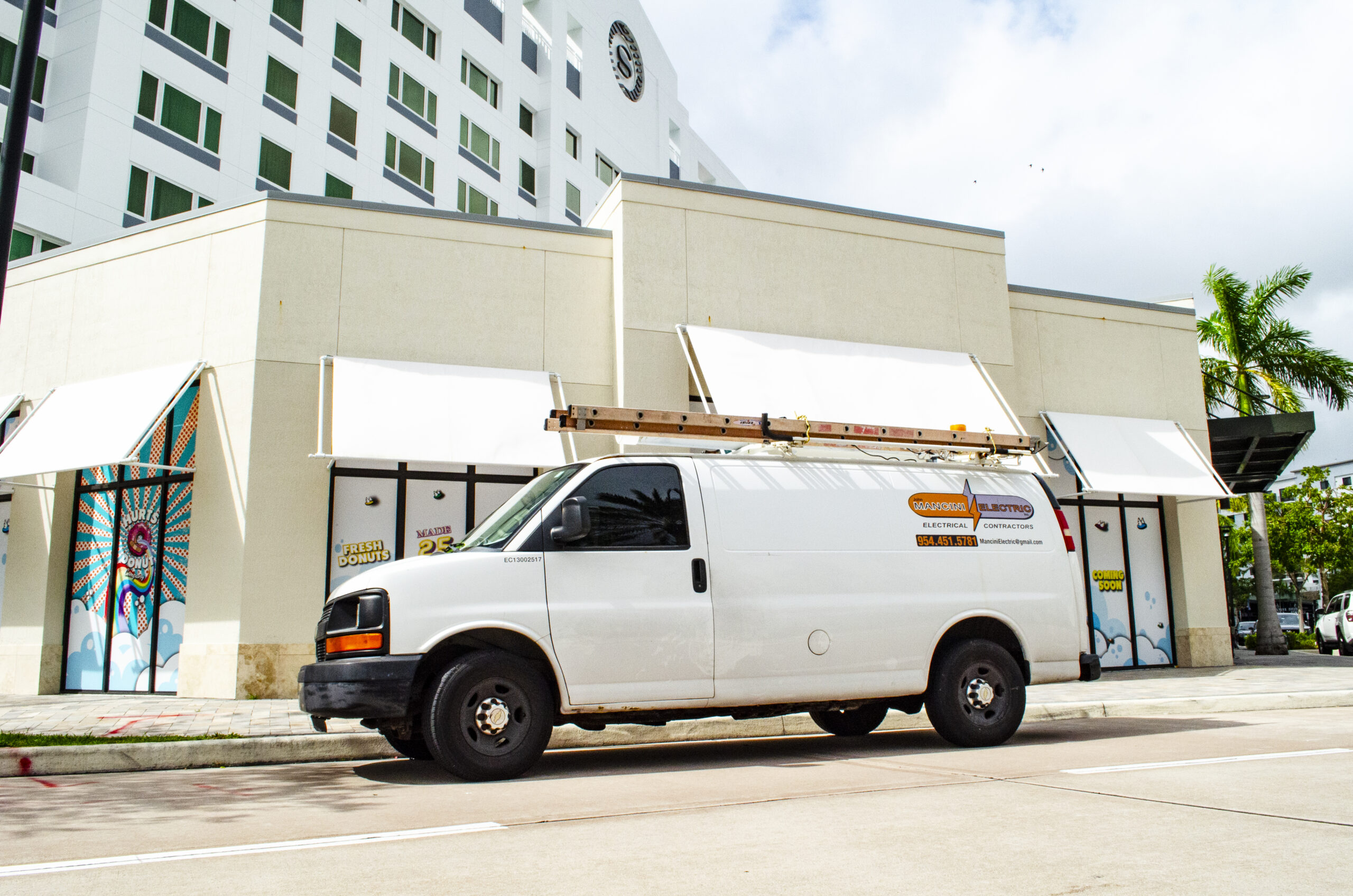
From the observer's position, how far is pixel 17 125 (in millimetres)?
7828

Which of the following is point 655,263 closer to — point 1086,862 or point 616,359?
point 616,359

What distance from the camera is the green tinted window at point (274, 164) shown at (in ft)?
84.7

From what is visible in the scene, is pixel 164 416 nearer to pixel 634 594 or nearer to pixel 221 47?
pixel 634 594

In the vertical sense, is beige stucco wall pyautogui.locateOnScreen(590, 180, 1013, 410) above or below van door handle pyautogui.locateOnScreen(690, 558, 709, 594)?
above

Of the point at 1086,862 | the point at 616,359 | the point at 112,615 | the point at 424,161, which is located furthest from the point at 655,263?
the point at 424,161

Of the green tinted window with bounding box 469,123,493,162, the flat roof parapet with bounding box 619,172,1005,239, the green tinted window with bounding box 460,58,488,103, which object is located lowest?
the flat roof parapet with bounding box 619,172,1005,239

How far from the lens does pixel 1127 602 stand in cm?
1611

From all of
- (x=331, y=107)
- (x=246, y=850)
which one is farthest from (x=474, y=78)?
(x=246, y=850)

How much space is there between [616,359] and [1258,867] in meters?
11.1

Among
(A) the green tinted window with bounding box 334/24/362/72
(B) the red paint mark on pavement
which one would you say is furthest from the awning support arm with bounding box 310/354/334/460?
(A) the green tinted window with bounding box 334/24/362/72

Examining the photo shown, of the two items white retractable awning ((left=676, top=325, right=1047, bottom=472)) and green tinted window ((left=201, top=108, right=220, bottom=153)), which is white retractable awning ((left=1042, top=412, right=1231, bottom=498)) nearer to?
white retractable awning ((left=676, top=325, right=1047, bottom=472))

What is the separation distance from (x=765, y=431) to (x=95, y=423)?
959 cm

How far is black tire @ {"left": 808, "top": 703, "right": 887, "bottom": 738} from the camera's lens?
28.9 ft

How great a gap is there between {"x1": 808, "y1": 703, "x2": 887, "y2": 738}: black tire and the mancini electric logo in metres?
1.94
